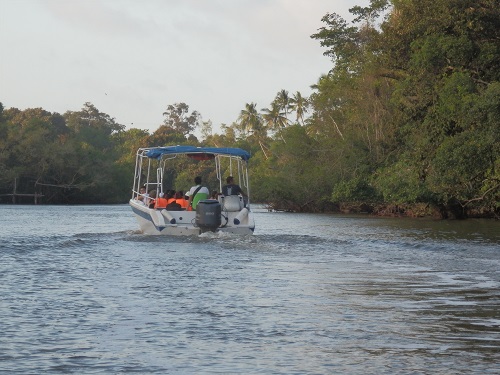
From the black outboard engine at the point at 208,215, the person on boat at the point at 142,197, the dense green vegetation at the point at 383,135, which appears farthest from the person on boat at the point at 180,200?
the dense green vegetation at the point at 383,135

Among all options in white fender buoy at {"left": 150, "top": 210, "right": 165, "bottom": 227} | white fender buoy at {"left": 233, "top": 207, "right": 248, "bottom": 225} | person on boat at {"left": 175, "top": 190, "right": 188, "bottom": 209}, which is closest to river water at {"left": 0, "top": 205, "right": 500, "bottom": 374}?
white fender buoy at {"left": 233, "top": 207, "right": 248, "bottom": 225}

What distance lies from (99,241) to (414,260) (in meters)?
8.77

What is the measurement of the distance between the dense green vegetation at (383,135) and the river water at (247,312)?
17.3 metres

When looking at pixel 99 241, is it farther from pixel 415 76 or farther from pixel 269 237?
pixel 415 76

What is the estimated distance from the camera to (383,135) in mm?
55188

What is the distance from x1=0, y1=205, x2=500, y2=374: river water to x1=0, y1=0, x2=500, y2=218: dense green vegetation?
1732 cm

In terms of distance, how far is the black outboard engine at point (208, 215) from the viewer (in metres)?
22.3

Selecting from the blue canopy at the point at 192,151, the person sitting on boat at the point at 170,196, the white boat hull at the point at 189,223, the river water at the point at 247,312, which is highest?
the blue canopy at the point at 192,151

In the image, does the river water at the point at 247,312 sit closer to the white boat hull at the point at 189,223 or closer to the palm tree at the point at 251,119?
the white boat hull at the point at 189,223

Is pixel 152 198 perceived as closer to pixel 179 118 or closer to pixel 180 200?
pixel 180 200

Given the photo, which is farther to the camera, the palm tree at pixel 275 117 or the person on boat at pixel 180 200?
the palm tree at pixel 275 117

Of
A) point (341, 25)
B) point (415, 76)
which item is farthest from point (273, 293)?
point (341, 25)

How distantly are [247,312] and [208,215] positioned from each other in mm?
11284

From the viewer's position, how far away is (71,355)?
8.36 metres
